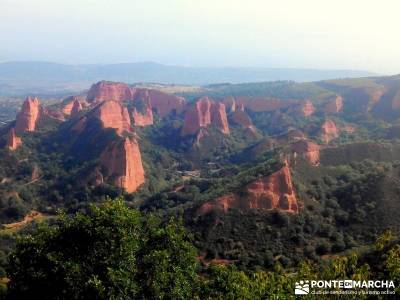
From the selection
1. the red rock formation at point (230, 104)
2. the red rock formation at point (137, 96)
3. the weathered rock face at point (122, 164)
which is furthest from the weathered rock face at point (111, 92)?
the weathered rock face at point (122, 164)

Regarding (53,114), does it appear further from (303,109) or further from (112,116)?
(303,109)

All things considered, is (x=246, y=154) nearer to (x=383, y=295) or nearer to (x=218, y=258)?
(x=218, y=258)

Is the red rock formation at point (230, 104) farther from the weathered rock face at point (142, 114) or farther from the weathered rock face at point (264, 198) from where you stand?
the weathered rock face at point (264, 198)

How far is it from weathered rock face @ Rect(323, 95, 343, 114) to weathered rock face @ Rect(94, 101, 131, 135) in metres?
63.4

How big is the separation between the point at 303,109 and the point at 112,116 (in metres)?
61.8

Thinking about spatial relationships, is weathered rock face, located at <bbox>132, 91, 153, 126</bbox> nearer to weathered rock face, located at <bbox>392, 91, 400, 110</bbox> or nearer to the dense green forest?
weathered rock face, located at <bbox>392, 91, 400, 110</bbox>

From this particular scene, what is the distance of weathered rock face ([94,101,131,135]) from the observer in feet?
314

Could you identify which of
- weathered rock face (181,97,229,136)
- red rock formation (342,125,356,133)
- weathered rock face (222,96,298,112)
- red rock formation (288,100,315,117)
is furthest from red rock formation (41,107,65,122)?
red rock formation (288,100,315,117)

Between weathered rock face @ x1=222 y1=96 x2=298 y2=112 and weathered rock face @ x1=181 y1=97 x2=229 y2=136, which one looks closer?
weathered rock face @ x1=181 y1=97 x2=229 y2=136

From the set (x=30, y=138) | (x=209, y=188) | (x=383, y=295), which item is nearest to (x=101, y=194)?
(x=209, y=188)

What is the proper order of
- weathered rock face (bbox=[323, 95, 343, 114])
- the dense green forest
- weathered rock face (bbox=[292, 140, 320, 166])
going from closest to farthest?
1. the dense green forest
2. weathered rock face (bbox=[292, 140, 320, 166])
3. weathered rock face (bbox=[323, 95, 343, 114])

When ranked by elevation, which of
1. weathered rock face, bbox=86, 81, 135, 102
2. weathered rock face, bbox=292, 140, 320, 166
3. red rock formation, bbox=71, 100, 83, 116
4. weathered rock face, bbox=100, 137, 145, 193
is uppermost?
weathered rock face, bbox=86, 81, 135, 102

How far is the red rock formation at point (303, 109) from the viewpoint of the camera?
139875 millimetres

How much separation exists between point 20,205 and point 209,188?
79.1ft
